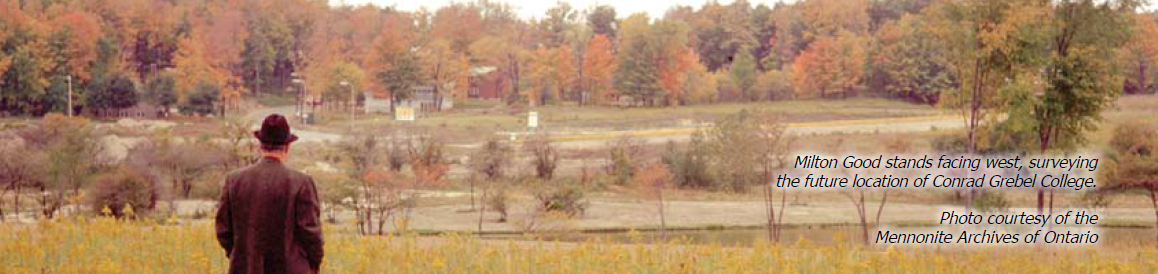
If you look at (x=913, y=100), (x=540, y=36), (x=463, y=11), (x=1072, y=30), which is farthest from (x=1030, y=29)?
(x=463, y=11)

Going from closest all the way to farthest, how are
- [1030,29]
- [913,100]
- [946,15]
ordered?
[1030,29] → [946,15] → [913,100]

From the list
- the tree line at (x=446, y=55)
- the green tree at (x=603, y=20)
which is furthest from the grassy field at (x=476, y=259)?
the green tree at (x=603, y=20)

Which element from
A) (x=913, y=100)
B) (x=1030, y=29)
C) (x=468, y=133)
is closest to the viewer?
(x=1030, y=29)

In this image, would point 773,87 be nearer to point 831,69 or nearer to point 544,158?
point 831,69

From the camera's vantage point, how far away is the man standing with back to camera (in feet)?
24.8

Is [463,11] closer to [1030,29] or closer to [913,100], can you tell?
[913,100]

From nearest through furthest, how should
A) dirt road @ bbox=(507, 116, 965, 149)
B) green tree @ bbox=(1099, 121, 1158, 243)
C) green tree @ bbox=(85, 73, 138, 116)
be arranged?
green tree @ bbox=(1099, 121, 1158, 243) → dirt road @ bbox=(507, 116, 965, 149) → green tree @ bbox=(85, 73, 138, 116)

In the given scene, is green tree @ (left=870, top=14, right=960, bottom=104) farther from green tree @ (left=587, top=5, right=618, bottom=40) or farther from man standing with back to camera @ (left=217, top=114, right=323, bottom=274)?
man standing with back to camera @ (left=217, top=114, right=323, bottom=274)

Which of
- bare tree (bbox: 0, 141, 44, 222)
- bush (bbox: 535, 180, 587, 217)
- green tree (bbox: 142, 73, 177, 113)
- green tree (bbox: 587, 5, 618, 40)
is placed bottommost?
bush (bbox: 535, 180, 587, 217)

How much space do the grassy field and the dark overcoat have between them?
3.28 m

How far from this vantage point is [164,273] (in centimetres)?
1177

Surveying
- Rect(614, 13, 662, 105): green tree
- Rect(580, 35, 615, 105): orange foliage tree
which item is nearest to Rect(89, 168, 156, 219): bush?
Rect(614, 13, 662, 105): green tree

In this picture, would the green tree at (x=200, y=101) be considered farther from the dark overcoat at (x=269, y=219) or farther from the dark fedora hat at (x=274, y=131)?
the dark fedora hat at (x=274, y=131)

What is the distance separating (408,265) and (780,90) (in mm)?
83810
